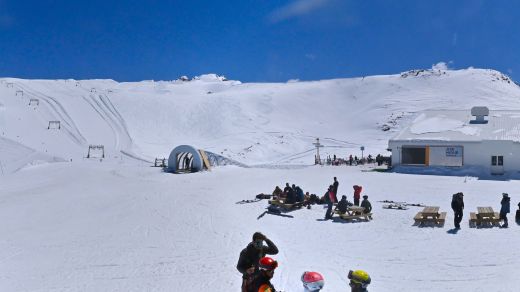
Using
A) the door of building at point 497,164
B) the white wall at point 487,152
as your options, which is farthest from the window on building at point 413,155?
the door of building at point 497,164

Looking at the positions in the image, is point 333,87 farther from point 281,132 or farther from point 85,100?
point 85,100

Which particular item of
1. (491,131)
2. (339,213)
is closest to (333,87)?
(491,131)

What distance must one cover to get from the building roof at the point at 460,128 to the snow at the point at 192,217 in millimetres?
971

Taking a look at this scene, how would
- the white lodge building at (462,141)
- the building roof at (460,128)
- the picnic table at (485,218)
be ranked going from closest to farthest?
the picnic table at (485,218), the white lodge building at (462,141), the building roof at (460,128)

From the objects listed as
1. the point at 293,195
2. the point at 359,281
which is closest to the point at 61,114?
the point at 293,195

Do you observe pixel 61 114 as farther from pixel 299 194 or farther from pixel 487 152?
pixel 487 152

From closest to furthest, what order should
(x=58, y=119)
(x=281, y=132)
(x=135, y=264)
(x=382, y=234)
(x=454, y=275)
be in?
(x=454, y=275) → (x=135, y=264) → (x=382, y=234) → (x=58, y=119) → (x=281, y=132)

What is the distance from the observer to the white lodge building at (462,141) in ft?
110

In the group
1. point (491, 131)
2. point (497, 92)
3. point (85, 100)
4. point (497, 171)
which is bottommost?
point (497, 171)

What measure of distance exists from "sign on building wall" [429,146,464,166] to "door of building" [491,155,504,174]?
208 centimetres

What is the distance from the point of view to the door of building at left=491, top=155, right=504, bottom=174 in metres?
33.2

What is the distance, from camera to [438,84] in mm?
93438

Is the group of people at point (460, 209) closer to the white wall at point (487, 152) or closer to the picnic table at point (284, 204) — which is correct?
the picnic table at point (284, 204)

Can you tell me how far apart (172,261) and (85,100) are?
205ft
